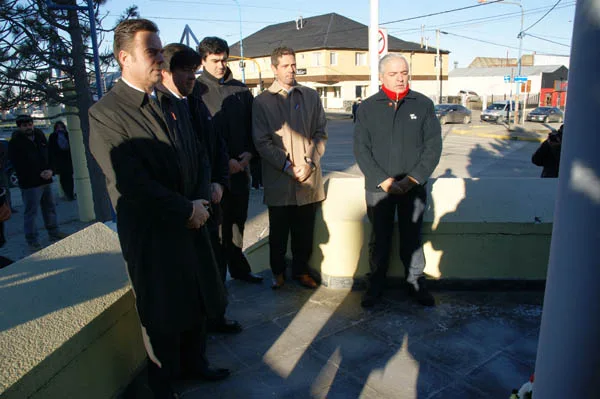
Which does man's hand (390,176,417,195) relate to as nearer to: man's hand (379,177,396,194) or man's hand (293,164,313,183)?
man's hand (379,177,396,194)

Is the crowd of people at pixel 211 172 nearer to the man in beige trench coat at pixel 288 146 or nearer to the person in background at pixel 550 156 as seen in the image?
the man in beige trench coat at pixel 288 146

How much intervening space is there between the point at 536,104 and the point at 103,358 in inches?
2561

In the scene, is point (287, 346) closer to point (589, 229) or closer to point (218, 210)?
point (218, 210)

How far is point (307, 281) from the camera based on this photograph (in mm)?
4188

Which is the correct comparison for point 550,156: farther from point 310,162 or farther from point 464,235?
point 310,162

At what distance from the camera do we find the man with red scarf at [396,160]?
3607 millimetres

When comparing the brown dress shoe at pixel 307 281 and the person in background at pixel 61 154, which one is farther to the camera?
the person in background at pixel 61 154

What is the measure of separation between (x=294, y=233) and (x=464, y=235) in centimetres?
146

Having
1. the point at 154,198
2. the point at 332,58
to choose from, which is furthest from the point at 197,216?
the point at 332,58

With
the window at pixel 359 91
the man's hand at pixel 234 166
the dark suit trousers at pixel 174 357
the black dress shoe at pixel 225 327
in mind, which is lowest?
the black dress shoe at pixel 225 327

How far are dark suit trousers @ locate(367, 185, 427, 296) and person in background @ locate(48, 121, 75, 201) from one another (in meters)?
8.80

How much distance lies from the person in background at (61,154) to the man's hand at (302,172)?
8296mm

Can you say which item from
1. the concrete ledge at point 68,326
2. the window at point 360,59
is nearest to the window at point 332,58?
the window at point 360,59

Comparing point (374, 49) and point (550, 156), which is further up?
point (374, 49)
